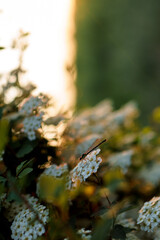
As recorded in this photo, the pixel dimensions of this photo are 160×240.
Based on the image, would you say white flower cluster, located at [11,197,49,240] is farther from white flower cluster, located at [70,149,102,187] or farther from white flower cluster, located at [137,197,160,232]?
white flower cluster, located at [137,197,160,232]

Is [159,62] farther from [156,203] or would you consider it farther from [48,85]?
[156,203]

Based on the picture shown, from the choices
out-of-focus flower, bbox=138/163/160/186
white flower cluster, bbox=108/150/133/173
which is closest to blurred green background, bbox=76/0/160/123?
out-of-focus flower, bbox=138/163/160/186

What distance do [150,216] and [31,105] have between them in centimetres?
54

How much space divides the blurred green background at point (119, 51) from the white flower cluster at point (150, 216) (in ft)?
12.8

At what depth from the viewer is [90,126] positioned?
68.6 inches

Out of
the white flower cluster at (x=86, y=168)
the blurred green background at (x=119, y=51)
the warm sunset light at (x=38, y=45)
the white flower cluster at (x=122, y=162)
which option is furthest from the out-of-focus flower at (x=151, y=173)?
the blurred green background at (x=119, y=51)

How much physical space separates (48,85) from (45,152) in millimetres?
741

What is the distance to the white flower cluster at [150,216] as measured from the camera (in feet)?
2.75

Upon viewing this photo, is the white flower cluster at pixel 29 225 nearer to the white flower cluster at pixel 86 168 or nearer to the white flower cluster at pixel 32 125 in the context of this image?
the white flower cluster at pixel 86 168

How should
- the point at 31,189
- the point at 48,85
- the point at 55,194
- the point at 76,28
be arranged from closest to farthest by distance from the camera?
the point at 55,194, the point at 31,189, the point at 48,85, the point at 76,28

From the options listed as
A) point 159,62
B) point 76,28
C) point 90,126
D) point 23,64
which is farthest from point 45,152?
point 76,28

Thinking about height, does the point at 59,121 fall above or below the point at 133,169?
above

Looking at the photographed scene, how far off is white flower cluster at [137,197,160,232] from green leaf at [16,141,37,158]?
0.44m

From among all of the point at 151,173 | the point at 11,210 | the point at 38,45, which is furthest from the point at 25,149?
the point at 38,45
